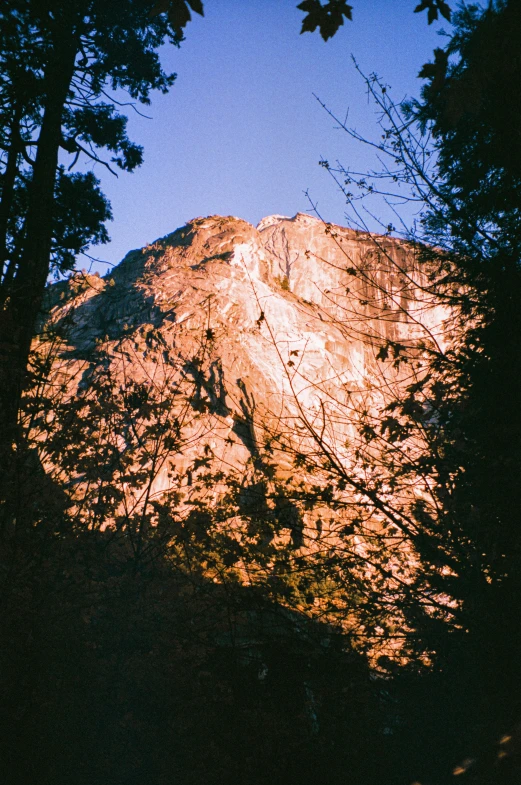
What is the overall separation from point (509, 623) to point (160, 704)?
4388mm

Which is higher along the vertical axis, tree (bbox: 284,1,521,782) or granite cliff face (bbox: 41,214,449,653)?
granite cliff face (bbox: 41,214,449,653)

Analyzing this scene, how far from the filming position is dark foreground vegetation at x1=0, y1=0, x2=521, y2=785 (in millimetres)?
4254

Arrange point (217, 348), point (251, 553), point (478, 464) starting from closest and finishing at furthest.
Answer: point (478, 464) < point (251, 553) < point (217, 348)

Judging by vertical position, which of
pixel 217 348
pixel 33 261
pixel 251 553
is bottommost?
pixel 251 553

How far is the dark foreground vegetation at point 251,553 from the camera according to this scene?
425 centimetres

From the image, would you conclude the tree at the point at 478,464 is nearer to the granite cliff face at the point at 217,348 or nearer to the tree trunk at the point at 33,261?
the granite cliff face at the point at 217,348

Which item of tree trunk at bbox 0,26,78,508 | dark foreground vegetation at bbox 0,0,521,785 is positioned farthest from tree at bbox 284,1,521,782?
tree trunk at bbox 0,26,78,508

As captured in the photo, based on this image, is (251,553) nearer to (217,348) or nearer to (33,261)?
(33,261)

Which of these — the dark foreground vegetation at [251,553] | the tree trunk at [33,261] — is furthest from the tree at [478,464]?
the tree trunk at [33,261]

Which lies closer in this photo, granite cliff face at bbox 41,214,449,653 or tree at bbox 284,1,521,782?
tree at bbox 284,1,521,782

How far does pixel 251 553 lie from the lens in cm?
542

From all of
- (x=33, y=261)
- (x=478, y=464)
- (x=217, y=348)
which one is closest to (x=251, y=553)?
(x=478, y=464)

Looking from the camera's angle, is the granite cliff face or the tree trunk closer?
the tree trunk

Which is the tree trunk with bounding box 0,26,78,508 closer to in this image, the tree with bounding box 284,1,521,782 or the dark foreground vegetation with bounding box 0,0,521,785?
the dark foreground vegetation with bounding box 0,0,521,785
